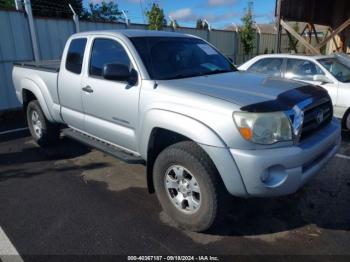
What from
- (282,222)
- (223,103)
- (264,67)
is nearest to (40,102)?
(223,103)

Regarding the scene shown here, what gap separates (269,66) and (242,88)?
4559 millimetres

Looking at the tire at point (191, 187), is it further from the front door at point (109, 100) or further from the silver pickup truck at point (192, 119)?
the front door at point (109, 100)

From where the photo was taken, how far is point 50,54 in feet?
32.0

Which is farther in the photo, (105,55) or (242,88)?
(105,55)

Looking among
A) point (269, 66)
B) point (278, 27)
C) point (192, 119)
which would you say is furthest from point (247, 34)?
point (192, 119)

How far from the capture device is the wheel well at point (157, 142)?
3396 mm

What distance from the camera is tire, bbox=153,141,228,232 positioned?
2.98m

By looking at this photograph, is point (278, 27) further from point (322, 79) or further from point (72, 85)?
point (72, 85)

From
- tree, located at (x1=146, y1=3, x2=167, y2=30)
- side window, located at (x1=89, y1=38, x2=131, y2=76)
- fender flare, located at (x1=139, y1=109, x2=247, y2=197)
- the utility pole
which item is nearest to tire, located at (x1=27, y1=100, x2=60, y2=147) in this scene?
side window, located at (x1=89, y1=38, x2=131, y2=76)

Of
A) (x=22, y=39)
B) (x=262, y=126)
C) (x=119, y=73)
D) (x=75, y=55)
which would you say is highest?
(x=22, y=39)

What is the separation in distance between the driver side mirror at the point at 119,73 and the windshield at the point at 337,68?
474 cm

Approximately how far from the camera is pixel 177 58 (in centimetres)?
403

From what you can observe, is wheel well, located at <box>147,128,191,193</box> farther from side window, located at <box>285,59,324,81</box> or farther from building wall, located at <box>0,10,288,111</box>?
building wall, located at <box>0,10,288,111</box>

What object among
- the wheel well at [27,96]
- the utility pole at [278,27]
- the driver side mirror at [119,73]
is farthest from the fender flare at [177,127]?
the utility pole at [278,27]
